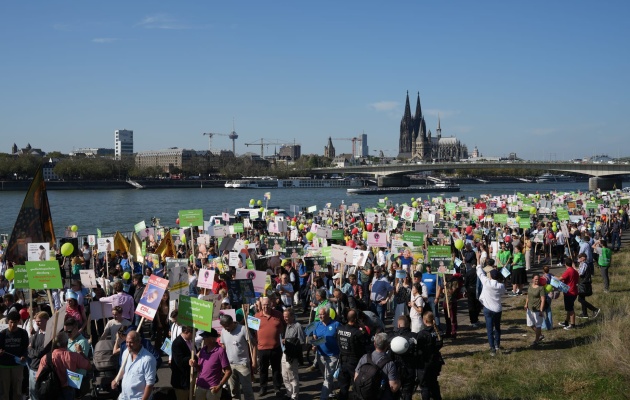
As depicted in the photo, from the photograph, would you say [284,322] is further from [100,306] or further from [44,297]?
[44,297]

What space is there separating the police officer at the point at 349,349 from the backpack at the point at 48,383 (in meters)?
2.77

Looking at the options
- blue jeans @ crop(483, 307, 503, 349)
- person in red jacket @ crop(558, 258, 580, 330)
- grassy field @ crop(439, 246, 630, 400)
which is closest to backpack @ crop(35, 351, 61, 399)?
grassy field @ crop(439, 246, 630, 400)

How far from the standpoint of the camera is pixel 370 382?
19.2 feet

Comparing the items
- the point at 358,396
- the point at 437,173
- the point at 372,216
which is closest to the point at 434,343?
the point at 358,396

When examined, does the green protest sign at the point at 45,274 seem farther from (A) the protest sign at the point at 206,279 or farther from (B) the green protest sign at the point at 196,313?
(B) the green protest sign at the point at 196,313

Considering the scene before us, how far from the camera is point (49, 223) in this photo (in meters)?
15.3

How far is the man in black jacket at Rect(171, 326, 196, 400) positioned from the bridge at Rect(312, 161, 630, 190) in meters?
83.1

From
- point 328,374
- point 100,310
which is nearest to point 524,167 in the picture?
point 100,310

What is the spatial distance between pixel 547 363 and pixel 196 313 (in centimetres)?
506

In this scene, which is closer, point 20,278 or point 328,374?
point 328,374

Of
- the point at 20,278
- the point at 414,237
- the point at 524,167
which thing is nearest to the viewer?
the point at 20,278

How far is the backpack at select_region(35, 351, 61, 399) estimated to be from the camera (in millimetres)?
6039

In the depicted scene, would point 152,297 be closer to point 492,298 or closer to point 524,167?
point 492,298

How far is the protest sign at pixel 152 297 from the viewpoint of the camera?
25.1 feet
